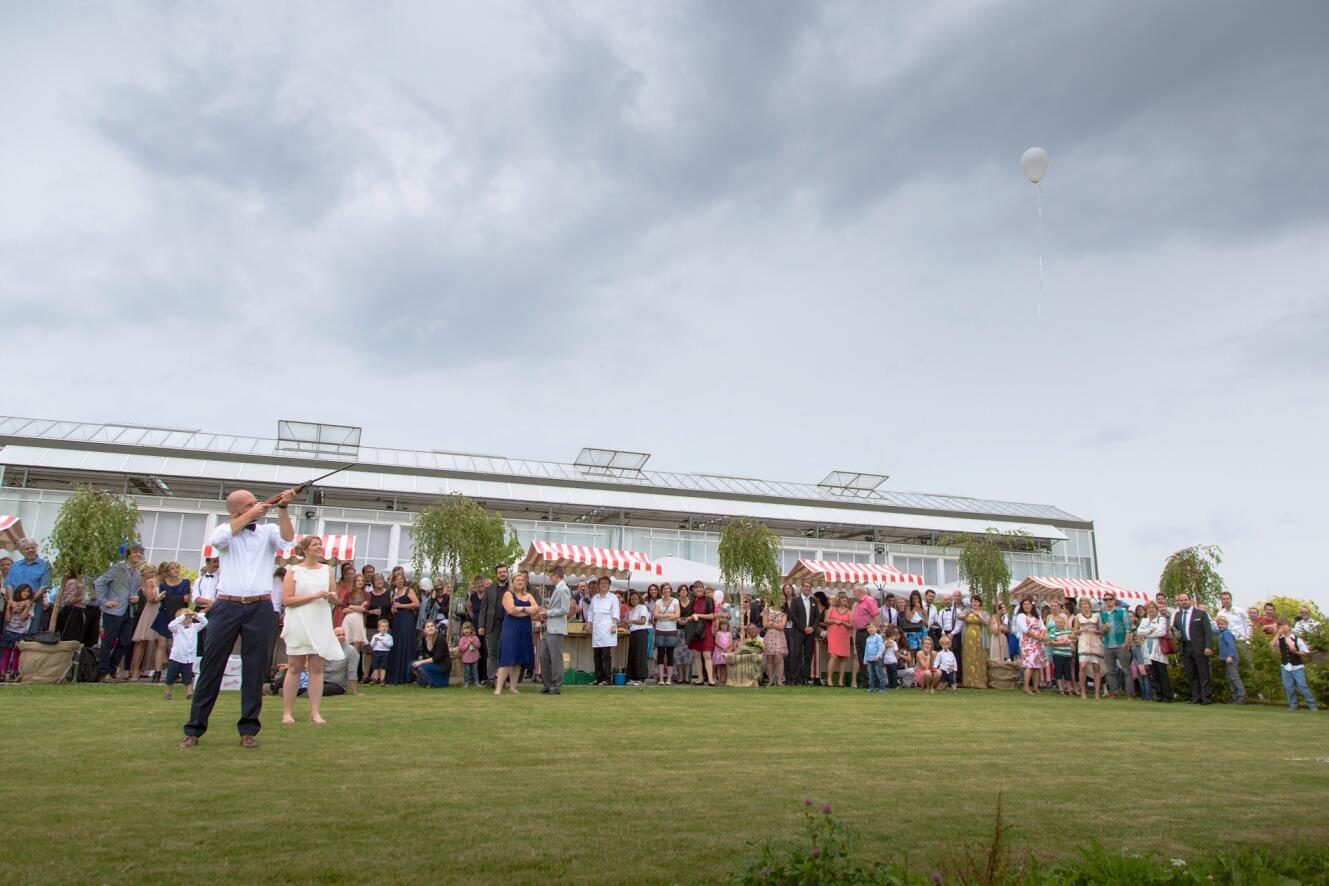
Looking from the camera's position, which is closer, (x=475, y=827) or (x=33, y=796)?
(x=475, y=827)

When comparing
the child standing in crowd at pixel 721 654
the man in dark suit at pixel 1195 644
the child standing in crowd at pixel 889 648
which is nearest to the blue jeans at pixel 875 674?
the child standing in crowd at pixel 889 648

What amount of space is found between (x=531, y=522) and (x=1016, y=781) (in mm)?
34153

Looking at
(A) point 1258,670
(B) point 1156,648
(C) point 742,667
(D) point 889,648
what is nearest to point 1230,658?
(B) point 1156,648

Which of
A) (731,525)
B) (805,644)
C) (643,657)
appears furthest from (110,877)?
(731,525)

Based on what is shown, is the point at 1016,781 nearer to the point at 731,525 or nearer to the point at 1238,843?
the point at 1238,843

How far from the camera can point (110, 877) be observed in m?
3.39

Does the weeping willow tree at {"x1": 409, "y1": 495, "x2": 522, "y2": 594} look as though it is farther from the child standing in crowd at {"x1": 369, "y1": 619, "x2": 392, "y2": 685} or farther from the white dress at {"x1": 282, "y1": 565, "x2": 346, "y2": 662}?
the white dress at {"x1": 282, "y1": 565, "x2": 346, "y2": 662}

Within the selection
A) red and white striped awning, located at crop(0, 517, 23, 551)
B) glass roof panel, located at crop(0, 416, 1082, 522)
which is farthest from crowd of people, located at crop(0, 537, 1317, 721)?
glass roof panel, located at crop(0, 416, 1082, 522)

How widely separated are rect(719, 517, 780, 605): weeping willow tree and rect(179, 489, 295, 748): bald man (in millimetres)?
22649

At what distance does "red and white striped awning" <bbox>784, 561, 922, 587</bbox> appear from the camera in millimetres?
27672

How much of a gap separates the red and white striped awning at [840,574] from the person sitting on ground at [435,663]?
13.8 meters

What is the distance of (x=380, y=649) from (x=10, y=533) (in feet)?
26.1

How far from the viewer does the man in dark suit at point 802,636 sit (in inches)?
754

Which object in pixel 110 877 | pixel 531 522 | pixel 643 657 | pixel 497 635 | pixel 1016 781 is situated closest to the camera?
pixel 110 877
